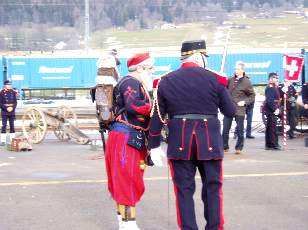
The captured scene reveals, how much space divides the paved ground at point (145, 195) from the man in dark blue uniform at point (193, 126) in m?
1.20

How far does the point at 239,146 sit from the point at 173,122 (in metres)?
7.66

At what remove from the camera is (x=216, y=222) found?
6438 millimetres

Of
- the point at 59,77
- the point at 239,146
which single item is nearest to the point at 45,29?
the point at 59,77

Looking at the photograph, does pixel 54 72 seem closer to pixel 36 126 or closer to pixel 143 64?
pixel 36 126

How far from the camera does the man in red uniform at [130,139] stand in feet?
23.0

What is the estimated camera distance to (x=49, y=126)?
17.4 meters

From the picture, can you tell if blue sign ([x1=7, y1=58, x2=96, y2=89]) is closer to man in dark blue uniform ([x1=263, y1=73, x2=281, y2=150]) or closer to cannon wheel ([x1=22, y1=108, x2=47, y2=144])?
cannon wheel ([x1=22, y1=108, x2=47, y2=144])

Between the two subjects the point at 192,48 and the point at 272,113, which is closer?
the point at 192,48

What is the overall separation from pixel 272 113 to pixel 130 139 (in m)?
8.40

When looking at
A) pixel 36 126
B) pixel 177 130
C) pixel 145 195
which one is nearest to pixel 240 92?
pixel 36 126

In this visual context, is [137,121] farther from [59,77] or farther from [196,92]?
[59,77]

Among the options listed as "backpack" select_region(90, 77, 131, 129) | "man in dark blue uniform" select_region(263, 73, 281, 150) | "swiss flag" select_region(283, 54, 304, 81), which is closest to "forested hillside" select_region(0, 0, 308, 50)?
"swiss flag" select_region(283, 54, 304, 81)

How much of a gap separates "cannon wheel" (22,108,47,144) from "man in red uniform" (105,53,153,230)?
9840mm

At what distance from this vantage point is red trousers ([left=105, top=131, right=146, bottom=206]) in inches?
277
